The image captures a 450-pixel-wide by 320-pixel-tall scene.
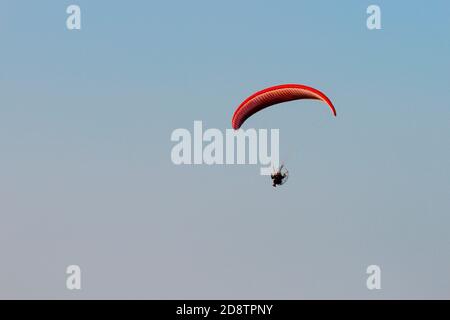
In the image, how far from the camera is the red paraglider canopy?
4022cm

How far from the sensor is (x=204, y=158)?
3959 cm

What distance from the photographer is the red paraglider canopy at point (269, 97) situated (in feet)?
132

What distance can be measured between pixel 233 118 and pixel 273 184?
7.74 ft

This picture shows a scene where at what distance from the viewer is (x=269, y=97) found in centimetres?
4147
